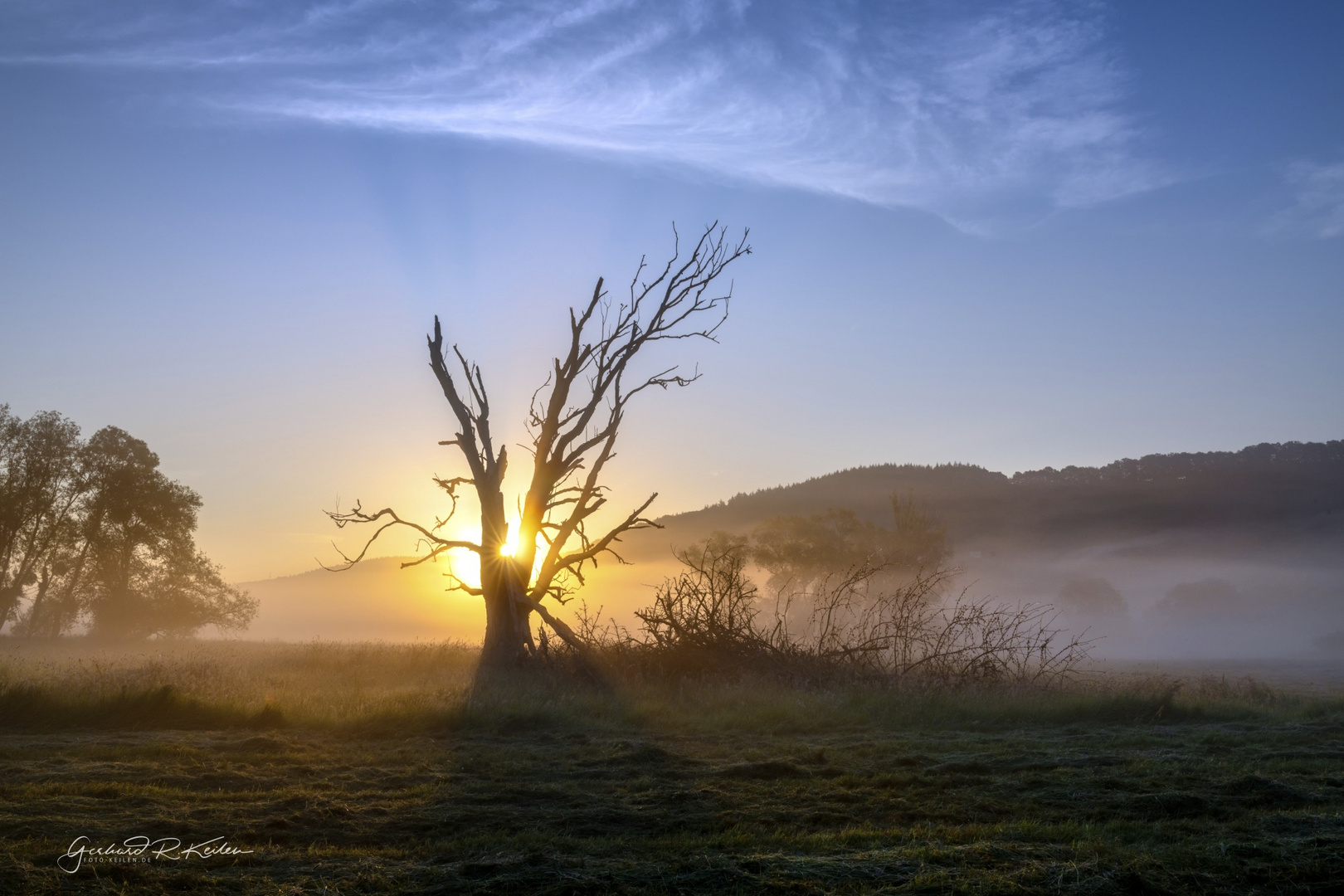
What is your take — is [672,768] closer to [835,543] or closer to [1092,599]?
[835,543]

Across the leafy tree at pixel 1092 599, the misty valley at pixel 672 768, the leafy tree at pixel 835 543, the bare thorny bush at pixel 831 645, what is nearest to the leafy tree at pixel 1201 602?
the leafy tree at pixel 1092 599

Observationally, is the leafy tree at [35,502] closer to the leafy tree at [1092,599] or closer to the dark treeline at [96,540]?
the dark treeline at [96,540]

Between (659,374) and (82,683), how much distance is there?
10.5 meters

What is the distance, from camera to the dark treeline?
25.4 m

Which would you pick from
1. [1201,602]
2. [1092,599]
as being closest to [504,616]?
[1092,599]

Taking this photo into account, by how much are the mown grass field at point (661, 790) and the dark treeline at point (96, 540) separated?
59.7 feet

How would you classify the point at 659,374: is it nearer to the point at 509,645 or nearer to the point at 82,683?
the point at 509,645

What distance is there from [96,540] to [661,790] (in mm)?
27280

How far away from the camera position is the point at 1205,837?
471 cm

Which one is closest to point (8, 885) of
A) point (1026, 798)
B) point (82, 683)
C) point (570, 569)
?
point (1026, 798)

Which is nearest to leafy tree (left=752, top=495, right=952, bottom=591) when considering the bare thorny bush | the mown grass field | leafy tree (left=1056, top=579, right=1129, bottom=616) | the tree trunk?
leafy tree (left=1056, top=579, right=1129, bottom=616)

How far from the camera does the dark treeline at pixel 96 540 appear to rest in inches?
1000
